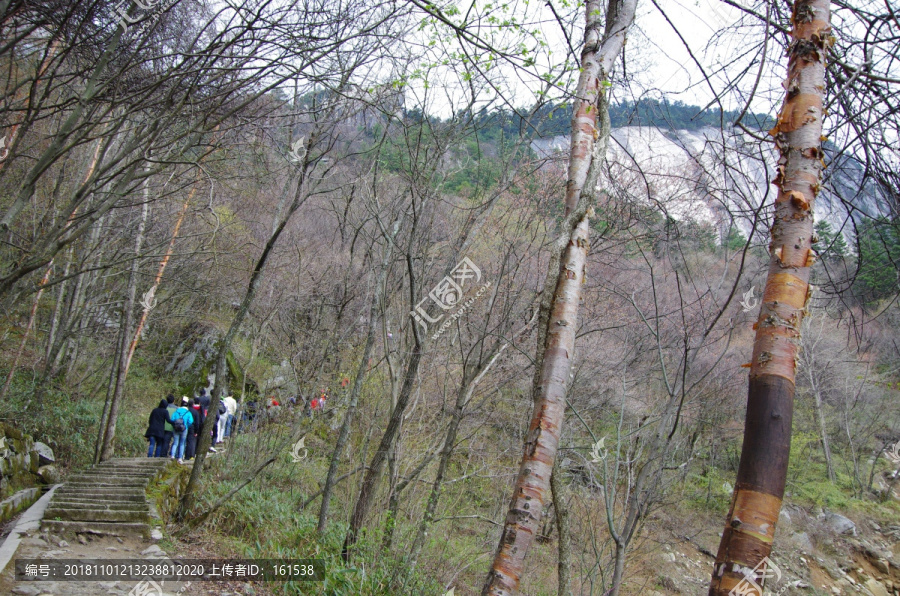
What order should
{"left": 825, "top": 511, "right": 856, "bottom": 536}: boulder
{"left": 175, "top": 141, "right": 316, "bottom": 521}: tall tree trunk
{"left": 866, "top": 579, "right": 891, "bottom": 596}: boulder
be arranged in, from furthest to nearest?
1. {"left": 825, "top": 511, "right": 856, "bottom": 536}: boulder
2. {"left": 866, "top": 579, "right": 891, "bottom": 596}: boulder
3. {"left": 175, "top": 141, "right": 316, "bottom": 521}: tall tree trunk

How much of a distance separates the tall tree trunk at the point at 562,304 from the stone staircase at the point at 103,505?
6.93 metres

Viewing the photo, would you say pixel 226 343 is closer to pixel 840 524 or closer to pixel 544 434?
pixel 544 434

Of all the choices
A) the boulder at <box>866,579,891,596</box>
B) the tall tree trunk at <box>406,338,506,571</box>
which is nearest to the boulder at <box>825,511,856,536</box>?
the boulder at <box>866,579,891,596</box>

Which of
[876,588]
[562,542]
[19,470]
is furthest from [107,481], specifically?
[876,588]

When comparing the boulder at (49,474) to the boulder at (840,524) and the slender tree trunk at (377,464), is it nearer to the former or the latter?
the slender tree trunk at (377,464)

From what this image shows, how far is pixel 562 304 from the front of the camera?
96.5 inches

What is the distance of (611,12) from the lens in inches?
120

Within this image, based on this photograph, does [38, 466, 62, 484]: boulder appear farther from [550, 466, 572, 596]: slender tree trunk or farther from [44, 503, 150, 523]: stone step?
[550, 466, 572, 596]: slender tree trunk

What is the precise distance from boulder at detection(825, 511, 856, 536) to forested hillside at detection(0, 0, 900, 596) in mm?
149

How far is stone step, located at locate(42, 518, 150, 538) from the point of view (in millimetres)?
6602

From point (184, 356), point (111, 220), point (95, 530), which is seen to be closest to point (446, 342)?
point (95, 530)

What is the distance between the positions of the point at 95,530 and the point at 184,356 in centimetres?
1132

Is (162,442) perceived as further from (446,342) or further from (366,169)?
(366,169)

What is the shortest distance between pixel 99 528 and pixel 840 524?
20650 mm
